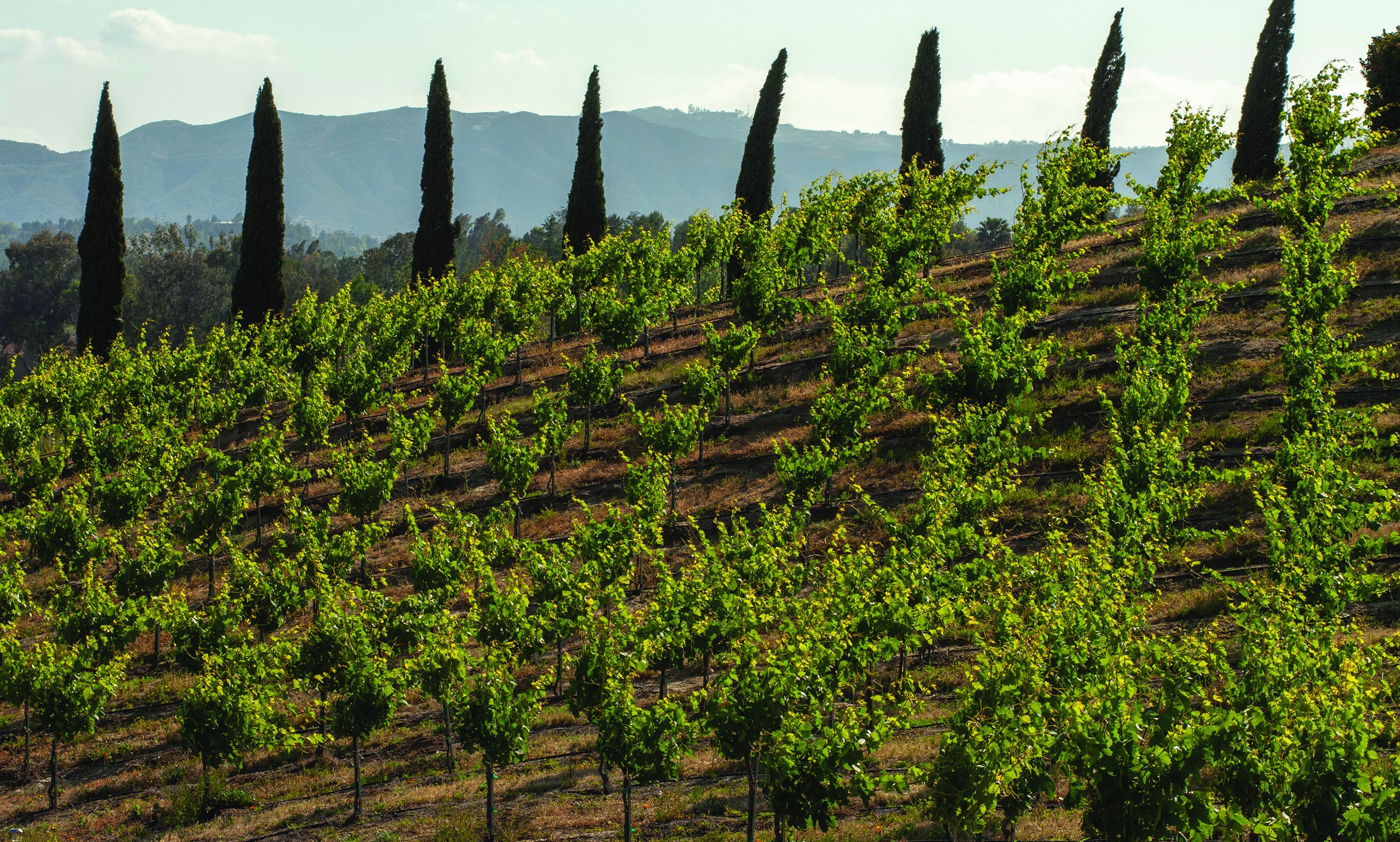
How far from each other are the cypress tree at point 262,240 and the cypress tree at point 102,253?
5214 mm

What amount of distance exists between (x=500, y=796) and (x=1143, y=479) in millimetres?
12796

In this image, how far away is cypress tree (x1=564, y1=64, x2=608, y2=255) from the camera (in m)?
50.4

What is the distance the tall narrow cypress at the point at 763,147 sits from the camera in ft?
162

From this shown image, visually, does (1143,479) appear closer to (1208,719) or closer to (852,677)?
(852,677)

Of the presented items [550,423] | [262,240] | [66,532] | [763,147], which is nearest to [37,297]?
[262,240]

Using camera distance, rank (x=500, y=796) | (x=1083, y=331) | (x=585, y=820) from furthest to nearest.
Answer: (x=1083, y=331)
(x=500, y=796)
(x=585, y=820)

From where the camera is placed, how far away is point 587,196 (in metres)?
50.7

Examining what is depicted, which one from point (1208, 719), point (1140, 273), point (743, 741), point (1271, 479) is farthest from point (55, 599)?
point (1140, 273)

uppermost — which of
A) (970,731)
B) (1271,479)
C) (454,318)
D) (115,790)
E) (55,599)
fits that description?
(454,318)

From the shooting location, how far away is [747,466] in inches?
1125

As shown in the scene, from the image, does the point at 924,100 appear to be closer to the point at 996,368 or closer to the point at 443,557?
the point at 996,368

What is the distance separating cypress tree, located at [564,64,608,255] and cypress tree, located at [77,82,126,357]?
69.6 feet

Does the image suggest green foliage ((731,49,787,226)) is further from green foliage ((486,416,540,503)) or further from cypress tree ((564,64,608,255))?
green foliage ((486,416,540,503))

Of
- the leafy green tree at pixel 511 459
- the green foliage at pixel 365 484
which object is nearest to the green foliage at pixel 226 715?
the green foliage at pixel 365 484
